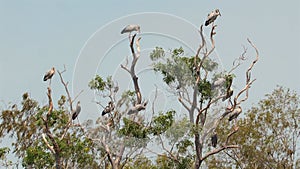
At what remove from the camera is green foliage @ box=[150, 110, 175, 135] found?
49.8 ft

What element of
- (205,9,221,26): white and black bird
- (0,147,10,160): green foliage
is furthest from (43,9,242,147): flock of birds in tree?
(0,147,10,160): green foliage

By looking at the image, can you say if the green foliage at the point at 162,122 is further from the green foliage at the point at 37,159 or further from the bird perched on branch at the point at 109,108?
the green foliage at the point at 37,159

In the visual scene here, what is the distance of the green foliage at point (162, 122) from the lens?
15.2 metres

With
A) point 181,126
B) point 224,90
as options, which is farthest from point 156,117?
point 224,90

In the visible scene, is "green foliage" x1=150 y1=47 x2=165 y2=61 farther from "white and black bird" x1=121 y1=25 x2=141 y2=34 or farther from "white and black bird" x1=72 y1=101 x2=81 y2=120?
"white and black bird" x1=72 y1=101 x2=81 y2=120

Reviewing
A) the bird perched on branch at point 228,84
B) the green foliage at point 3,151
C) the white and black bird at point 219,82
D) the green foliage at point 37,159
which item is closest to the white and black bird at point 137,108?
the white and black bird at point 219,82

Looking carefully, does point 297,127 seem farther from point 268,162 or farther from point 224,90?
point 224,90

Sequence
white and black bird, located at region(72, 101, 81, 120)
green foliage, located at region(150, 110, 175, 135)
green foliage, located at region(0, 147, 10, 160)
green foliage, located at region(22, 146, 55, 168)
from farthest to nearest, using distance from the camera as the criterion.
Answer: green foliage, located at region(0, 147, 10, 160) < green foliage, located at region(22, 146, 55, 168) < white and black bird, located at region(72, 101, 81, 120) < green foliage, located at region(150, 110, 175, 135)

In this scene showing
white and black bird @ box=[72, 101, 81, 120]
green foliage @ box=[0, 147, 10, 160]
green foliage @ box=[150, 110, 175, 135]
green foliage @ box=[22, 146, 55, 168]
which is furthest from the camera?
green foliage @ box=[0, 147, 10, 160]

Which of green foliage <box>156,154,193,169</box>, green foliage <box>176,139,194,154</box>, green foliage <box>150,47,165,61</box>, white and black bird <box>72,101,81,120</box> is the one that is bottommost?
green foliage <box>156,154,193,169</box>

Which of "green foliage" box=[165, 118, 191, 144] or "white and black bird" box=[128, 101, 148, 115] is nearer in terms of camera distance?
"green foliage" box=[165, 118, 191, 144]

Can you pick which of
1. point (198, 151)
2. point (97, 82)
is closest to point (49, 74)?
point (97, 82)

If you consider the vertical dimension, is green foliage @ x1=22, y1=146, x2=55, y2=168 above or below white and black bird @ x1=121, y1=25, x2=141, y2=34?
below

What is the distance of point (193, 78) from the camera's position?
16.1 m
